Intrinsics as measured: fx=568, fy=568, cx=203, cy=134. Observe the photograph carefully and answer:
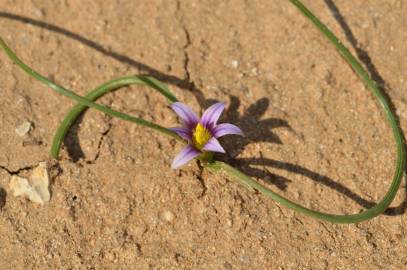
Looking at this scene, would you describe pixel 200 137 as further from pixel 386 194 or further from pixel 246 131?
pixel 386 194

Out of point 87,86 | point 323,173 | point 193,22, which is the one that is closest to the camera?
point 323,173

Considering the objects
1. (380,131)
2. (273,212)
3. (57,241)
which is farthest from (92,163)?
(380,131)

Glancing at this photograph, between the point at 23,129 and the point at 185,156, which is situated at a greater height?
the point at 185,156

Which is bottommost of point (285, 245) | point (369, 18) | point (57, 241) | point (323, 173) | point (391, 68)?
point (57, 241)

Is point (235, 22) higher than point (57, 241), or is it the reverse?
point (235, 22)

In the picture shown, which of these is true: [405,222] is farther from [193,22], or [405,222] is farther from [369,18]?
[193,22]

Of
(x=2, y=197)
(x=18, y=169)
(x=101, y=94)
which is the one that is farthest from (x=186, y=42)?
(x=2, y=197)

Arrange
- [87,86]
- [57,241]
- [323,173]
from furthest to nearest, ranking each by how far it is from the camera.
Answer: [87,86], [323,173], [57,241]
